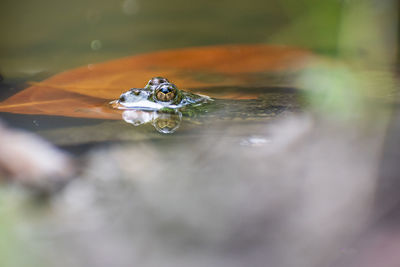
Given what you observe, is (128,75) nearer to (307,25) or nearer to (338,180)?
(338,180)

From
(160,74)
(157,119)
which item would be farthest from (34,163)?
(160,74)

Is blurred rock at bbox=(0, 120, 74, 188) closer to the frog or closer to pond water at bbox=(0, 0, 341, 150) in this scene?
pond water at bbox=(0, 0, 341, 150)

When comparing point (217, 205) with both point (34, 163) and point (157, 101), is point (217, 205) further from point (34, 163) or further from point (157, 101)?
point (157, 101)

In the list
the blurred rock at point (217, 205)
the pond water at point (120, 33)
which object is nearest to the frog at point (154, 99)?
the pond water at point (120, 33)

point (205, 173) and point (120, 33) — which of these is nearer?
point (205, 173)

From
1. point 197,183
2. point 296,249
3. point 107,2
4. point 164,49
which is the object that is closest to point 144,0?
point 107,2

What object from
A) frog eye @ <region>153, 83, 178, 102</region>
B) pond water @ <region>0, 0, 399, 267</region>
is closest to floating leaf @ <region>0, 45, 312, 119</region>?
pond water @ <region>0, 0, 399, 267</region>
